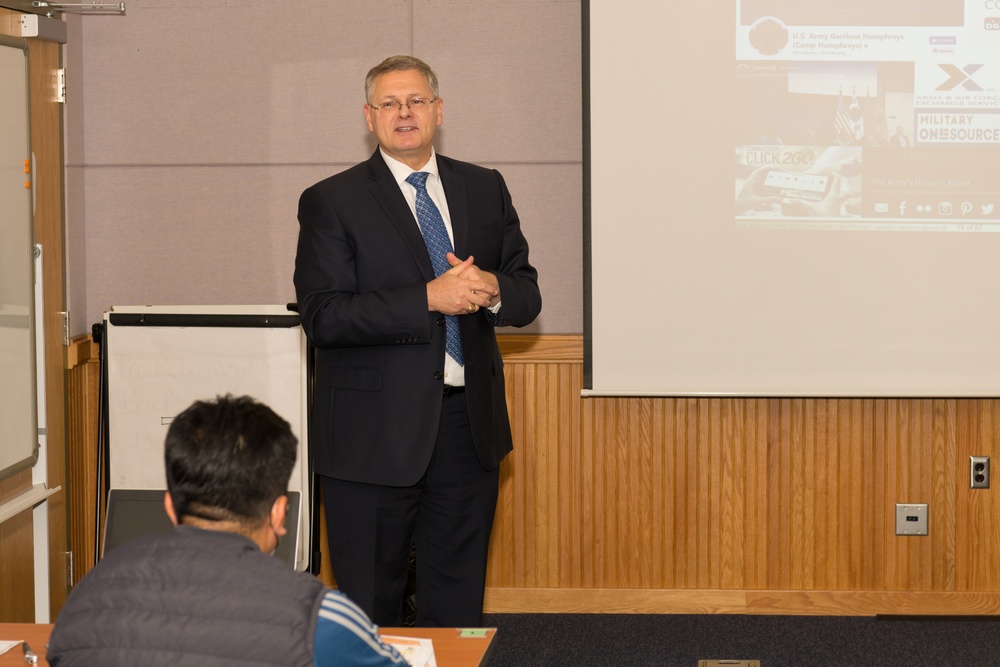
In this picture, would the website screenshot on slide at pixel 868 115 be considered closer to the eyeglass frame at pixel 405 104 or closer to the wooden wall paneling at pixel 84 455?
the eyeglass frame at pixel 405 104

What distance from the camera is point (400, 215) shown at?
9.39 ft

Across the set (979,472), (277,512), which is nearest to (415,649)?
(277,512)

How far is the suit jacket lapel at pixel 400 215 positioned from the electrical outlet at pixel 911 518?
2.05 m

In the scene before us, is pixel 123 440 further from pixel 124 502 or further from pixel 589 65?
pixel 589 65

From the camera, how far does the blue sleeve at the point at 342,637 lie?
134cm

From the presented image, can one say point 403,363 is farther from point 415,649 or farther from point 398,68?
point 415,649

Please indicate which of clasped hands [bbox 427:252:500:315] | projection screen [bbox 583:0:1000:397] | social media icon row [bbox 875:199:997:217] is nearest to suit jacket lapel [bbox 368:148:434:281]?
clasped hands [bbox 427:252:500:315]

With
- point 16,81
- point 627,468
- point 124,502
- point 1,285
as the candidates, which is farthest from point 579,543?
point 16,81

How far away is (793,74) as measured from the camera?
3668 millimetres

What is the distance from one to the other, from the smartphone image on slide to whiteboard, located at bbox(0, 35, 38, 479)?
7.71ft

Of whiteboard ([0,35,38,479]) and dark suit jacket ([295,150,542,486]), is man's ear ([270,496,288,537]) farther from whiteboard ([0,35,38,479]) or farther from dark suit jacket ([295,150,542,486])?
whiteboard ([0,35,38,479])

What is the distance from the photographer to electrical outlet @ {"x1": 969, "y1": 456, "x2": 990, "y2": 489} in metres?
3.86

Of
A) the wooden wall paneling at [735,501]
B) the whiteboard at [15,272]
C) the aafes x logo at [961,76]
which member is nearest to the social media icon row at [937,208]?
the aafes x logo at [961,76]

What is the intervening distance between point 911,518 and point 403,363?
6.87 ft
